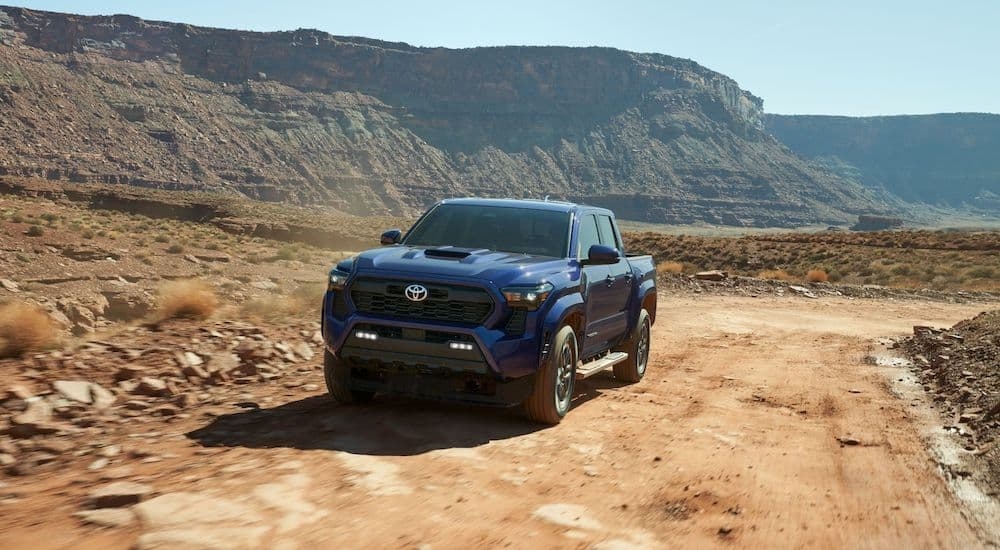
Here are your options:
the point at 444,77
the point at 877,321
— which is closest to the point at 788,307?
the point at 877,321

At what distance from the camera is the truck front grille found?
7.00m

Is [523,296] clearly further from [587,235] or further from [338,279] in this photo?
[587,235]

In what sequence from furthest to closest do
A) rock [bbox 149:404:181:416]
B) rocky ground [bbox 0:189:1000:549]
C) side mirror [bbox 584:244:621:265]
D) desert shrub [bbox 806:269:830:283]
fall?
desert shrub [bbox 806:269:830:283], side mirror [bbox 584:244:621:265], rock [bbox 149:404:181:416], rocky ground [bbox 0:189:1000:549]

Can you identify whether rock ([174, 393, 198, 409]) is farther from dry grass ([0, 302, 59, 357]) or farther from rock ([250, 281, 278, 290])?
rock ([250, 281, 278, 290])

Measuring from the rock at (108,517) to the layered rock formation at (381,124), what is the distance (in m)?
105

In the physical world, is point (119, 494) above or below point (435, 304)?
below

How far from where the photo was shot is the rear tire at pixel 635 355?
10.1m

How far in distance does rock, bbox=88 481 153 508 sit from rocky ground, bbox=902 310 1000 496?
17.6 ft

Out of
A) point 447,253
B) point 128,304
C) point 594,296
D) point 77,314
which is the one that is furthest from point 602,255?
point 128,304

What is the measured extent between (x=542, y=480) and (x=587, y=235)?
3.49 metres

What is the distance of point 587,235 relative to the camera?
29.2 feet

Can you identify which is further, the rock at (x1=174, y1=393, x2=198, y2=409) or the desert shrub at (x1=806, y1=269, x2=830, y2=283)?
the desert shrub at (x1=806, y1=269, x2=830, y2=283)

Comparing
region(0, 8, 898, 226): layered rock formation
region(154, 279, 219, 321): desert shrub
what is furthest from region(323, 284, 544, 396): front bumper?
region(0, 8, 898, 226): layered rock formation

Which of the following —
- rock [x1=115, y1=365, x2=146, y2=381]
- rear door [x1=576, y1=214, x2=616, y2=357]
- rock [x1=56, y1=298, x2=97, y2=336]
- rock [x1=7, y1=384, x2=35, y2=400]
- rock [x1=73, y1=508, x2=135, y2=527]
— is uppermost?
rear door [x1=576, y1=214, x2=616, y2=357]
